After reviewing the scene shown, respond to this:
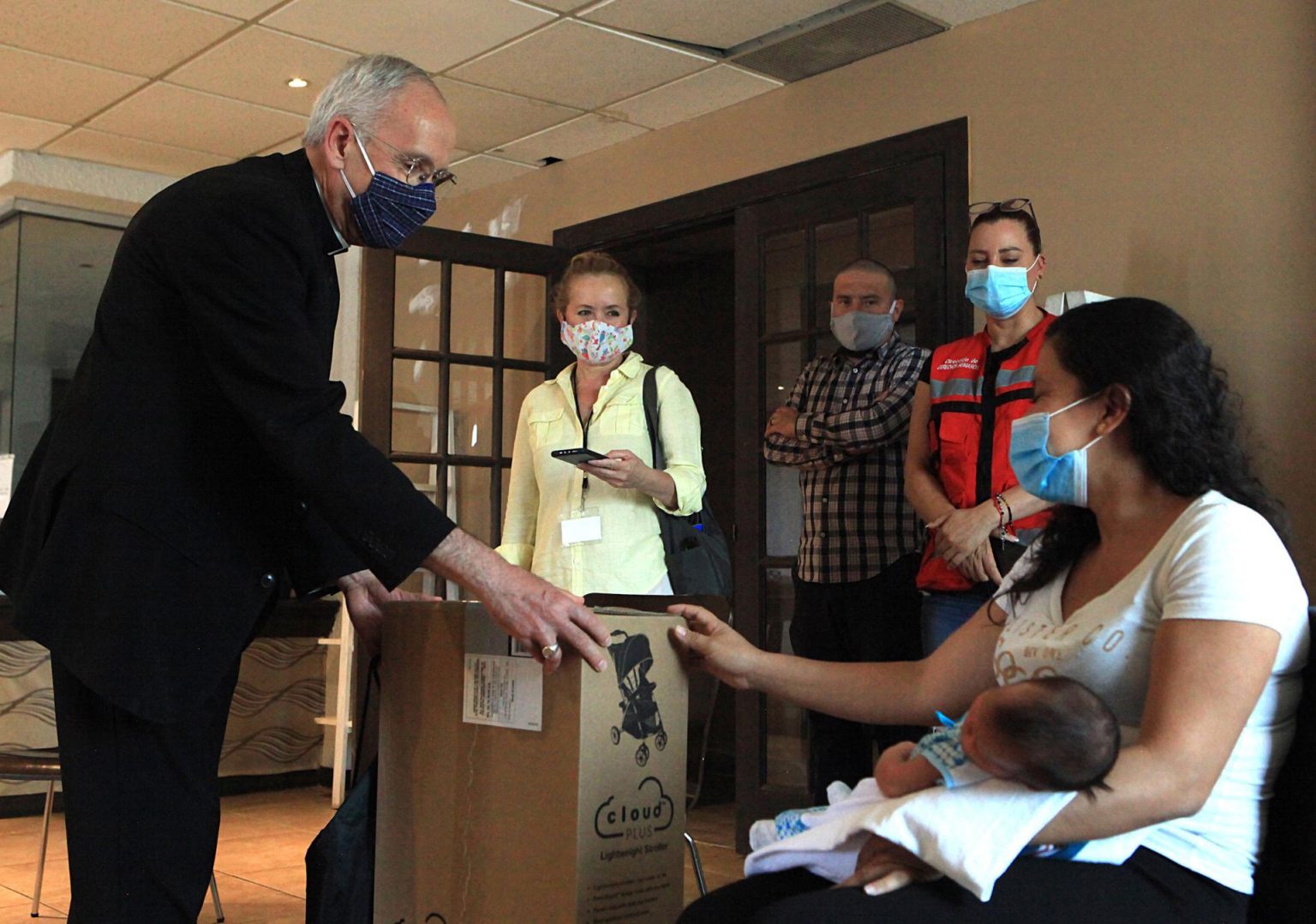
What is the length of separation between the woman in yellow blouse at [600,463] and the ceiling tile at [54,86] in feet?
7.53

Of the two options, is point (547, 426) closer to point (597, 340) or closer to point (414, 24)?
point (597, 340)

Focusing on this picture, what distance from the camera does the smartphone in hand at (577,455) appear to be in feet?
8.91

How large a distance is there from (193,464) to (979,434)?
190cm

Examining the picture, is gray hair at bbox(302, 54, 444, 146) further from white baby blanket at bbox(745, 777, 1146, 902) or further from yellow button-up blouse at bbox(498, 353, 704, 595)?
yellow button-up blouse at bbox(498, 353, 704, 595)

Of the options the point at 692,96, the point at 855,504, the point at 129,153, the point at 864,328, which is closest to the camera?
the point at 855,504

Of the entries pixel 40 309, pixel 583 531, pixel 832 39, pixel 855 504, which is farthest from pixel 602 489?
pixel 40 309

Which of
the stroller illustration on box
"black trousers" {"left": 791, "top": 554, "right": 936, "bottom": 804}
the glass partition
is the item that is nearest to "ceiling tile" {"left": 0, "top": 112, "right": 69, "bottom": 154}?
the glass partition

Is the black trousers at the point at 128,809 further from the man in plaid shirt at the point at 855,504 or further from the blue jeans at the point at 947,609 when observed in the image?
the man in plaid shirt at the point at 855,504

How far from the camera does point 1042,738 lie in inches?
44.1

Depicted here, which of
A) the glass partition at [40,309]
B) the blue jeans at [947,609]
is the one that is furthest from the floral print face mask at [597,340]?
the glass partition at [40,309]

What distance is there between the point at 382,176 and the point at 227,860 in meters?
2.90

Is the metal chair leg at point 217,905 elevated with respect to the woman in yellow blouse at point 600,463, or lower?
lower

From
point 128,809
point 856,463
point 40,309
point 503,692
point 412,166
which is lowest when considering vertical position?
point 128,809

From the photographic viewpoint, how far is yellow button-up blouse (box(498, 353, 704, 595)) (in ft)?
9.45
